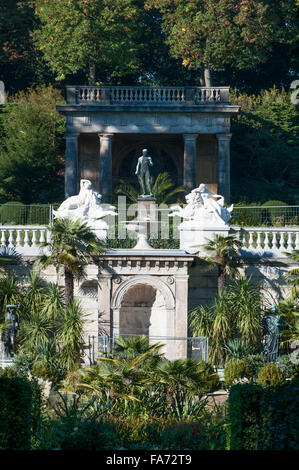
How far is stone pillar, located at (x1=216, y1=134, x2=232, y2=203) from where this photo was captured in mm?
41344

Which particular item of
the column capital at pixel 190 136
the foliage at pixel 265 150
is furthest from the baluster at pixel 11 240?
the foliage at pixel 265 150

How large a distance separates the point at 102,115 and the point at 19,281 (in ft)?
40.6

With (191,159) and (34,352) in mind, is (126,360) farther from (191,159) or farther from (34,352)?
(191,159)

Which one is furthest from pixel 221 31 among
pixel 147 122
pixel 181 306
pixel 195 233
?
pixel 181 306

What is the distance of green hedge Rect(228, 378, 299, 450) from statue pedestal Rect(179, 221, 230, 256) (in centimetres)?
1256

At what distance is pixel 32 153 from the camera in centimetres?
4288

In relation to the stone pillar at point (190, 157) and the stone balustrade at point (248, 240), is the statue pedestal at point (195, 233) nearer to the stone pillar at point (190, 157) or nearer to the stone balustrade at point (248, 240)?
the stone balustrade at point (248, 240)

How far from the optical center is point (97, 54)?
149ft

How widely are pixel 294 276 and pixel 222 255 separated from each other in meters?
2.47

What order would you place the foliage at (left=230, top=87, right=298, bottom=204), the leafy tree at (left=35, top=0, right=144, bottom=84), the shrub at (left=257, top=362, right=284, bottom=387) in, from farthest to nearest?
the foliage at (left=230, top=87, right=298, bottom=204) → the leafy tree at (left=35, top=0, right=144, bottom=84) → the shrub at (left=257, top=362, right=284, bottom=387)

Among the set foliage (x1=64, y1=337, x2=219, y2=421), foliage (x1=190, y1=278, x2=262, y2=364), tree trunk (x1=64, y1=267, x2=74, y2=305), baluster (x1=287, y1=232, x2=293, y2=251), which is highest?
baluster (x1=287, y1=232, x2=293, y2=251)

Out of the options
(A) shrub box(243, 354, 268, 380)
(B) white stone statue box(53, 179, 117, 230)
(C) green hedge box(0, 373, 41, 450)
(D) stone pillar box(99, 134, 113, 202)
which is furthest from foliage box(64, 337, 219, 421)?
(D) stone pillar box(99, 134, 113, 202)

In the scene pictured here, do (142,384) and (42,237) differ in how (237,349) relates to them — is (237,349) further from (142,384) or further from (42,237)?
(42,237)

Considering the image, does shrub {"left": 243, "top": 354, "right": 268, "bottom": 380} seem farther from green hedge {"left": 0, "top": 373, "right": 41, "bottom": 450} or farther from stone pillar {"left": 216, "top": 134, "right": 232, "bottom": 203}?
stone pillar {"left": 216, "top": 134, "right": 232, "bottom": 203}
